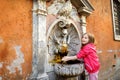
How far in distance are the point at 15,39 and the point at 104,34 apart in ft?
10.7

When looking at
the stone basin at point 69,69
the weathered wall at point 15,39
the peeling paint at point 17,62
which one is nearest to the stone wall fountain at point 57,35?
the stone basin at point 69,69

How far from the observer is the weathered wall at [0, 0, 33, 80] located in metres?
2.97

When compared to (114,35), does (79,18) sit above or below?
above

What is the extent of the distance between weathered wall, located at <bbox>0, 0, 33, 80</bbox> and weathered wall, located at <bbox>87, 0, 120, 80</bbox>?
2140mm

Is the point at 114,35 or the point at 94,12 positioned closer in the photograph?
the point at 94,12

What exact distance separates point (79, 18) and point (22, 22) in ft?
5.98

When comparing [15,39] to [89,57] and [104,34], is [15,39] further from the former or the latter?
[104,34]

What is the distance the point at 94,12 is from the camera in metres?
5.32

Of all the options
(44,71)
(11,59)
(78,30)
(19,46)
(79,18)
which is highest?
(79,18)

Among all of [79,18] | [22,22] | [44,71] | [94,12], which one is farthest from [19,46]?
[94,12]

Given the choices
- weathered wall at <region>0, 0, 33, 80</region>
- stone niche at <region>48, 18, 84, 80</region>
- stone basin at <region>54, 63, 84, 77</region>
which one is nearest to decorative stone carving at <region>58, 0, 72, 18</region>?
stone niche at <region>48, 18, 84, 80</region>

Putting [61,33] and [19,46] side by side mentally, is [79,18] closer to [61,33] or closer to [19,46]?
[61,33]

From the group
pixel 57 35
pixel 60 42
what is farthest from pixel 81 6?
pixel 60 42

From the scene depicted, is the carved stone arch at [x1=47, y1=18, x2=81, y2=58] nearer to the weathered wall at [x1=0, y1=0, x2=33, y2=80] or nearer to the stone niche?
the stone niche
